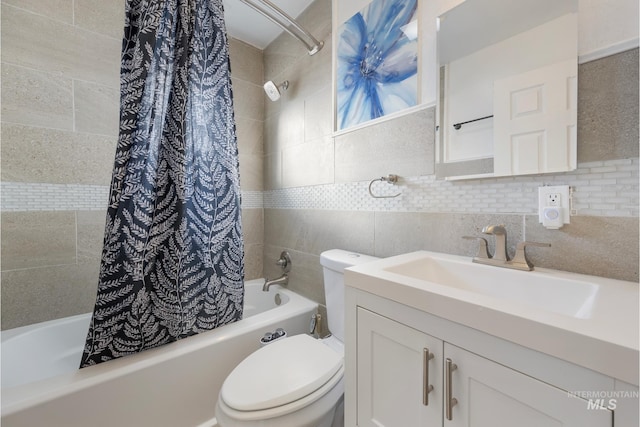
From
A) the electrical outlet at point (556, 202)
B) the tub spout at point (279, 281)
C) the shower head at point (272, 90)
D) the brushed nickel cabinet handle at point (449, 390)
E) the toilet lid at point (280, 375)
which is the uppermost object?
the shower head at point (272, 90)

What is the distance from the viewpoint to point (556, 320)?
44 cm

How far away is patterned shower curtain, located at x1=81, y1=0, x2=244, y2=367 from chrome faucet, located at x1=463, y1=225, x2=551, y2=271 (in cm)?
106

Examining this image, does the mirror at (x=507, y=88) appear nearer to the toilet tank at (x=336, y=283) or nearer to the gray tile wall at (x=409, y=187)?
the gray tile wall at (x=409, y=187)

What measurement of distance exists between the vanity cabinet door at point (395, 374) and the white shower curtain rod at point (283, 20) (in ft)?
5.06

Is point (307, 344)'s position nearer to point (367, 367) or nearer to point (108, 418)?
point (367, 367)

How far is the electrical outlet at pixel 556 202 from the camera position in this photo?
2.49 feet

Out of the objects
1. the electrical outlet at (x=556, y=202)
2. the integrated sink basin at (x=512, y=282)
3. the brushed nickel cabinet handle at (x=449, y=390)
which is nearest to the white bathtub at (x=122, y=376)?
the integrated sink basin at (x=512, y=282)

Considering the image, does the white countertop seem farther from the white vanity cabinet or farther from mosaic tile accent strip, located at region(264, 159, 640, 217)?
mosaic tile accent strip, located at region(264, 159, 640, 217)

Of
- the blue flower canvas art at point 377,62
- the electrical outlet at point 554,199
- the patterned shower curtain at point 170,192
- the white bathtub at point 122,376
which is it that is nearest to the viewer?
the electrical outlet at point 554,199

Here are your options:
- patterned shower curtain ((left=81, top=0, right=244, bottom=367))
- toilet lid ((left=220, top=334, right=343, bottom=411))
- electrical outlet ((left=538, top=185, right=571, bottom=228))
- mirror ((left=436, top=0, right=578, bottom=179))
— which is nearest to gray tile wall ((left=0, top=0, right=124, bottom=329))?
patterned shower curtain ((left=81, top=0, right=244, bottom=367))

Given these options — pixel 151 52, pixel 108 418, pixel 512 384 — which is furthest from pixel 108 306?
pixel 512 384

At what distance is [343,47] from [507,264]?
4.38 feet

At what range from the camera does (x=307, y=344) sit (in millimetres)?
1127

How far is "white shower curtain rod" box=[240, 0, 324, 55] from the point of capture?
141 centimetres
